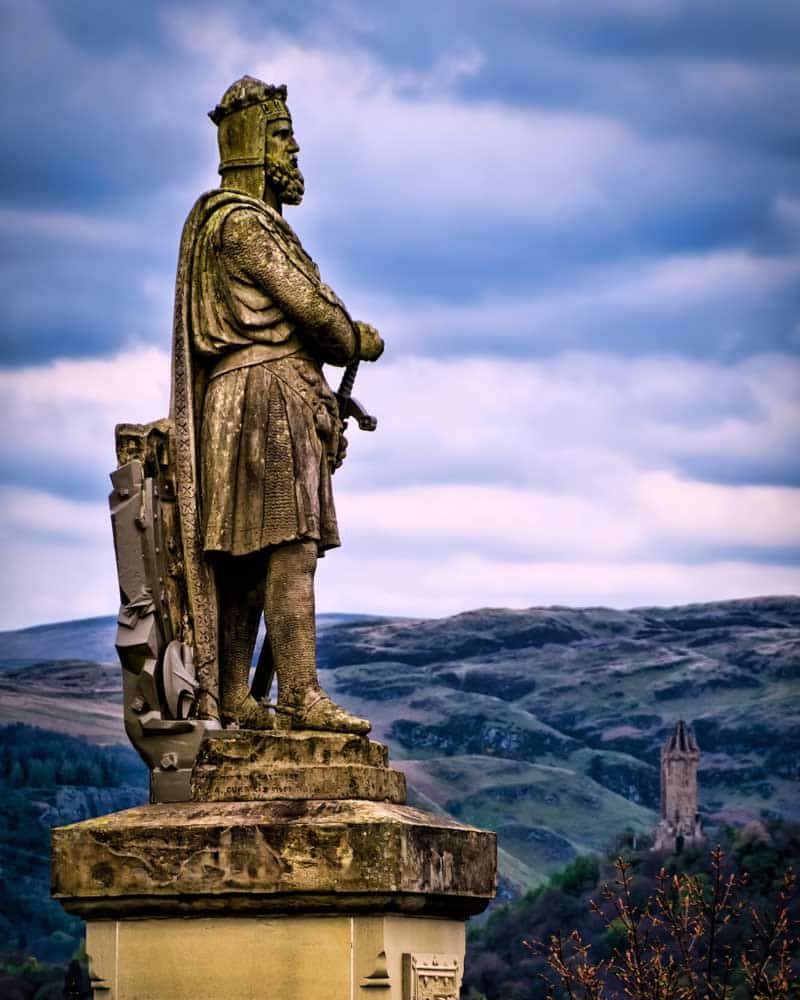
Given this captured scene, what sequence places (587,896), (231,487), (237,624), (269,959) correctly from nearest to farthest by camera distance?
(269,959), (231,487), (237,624), (587,896)

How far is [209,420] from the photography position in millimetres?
11203

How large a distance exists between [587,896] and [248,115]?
104936 mm

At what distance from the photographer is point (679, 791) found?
16825cm

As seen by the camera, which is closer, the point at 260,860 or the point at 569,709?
the point at 260,860

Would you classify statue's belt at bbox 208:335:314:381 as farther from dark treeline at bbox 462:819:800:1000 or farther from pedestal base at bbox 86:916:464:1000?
dark treeline at bbox 462:819:800:1000

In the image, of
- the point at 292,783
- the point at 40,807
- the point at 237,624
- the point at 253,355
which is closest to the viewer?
the point at 292,783

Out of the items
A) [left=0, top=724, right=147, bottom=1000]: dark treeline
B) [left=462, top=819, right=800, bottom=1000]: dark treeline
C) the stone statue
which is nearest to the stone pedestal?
the stone statue

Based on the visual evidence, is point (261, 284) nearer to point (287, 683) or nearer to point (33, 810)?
point (287, 683)

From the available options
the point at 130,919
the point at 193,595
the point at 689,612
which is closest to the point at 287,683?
the point at 193,595

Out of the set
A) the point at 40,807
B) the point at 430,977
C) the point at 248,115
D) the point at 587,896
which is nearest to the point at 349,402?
the point at 248,115

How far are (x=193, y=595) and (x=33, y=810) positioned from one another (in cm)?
7279

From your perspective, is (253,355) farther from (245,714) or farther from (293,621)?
(245,714)

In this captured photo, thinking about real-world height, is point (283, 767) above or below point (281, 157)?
below

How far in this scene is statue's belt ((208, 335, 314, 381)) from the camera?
11234 mm
